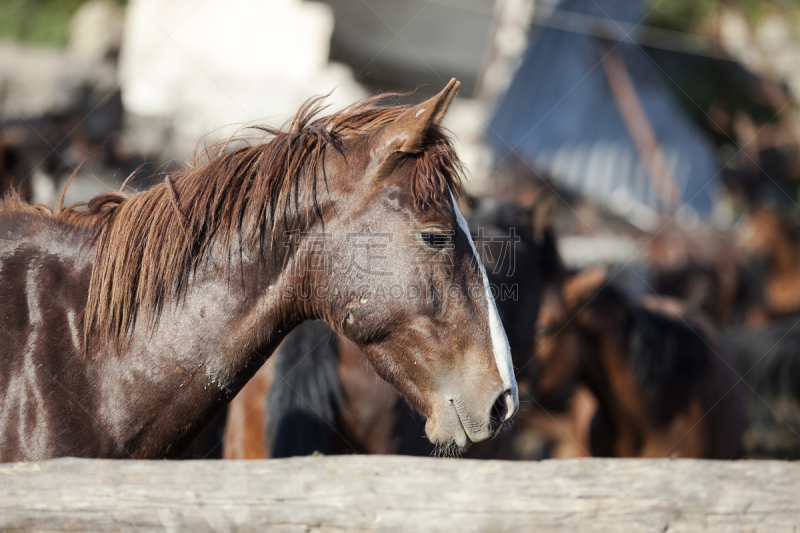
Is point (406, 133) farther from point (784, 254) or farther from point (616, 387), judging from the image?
point (784, 254)

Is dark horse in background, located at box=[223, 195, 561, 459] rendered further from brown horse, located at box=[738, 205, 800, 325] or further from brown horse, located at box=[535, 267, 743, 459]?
brown horse, located at box=[738, 205, 800, 325]

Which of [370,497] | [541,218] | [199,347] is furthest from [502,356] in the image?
[541,218]

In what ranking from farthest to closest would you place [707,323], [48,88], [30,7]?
[30,7] < [48,88] < [707,323]

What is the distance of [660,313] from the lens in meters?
4.08

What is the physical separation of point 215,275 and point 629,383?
3088 mm

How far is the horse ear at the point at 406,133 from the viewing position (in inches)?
65.0

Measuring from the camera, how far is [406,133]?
1688 mm

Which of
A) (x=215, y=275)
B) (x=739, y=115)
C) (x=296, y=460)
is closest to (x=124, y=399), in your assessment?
(x=215, y=275)

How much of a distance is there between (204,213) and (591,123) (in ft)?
28.7

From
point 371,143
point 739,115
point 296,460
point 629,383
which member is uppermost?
point 739,115

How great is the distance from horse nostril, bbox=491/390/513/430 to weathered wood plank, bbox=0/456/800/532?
0.32 metres

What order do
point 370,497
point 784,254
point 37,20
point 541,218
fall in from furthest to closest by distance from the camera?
point 37,20 → point 784,254 → point 541,218 → point 370,497

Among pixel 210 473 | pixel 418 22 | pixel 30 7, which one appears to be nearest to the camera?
pixel 210 473

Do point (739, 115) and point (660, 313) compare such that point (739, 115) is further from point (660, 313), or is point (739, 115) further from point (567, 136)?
point (660, 313)
